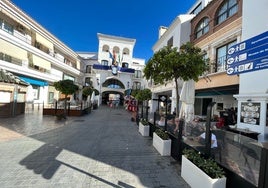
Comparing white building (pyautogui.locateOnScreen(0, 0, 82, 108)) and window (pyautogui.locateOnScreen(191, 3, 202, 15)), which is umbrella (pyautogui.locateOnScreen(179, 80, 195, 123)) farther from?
white building (pyautogui.locateOnScreen(0, 0, 82, 108))

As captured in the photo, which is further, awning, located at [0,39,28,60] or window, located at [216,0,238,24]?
awning, located at [0,39,28,60]

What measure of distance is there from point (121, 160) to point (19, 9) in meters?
21.7

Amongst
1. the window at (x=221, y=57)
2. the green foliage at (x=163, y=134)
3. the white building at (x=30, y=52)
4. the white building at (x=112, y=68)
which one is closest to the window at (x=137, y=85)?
the white building at (x=112, y=68)

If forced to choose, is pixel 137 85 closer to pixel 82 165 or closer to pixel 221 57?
pixel 221 57

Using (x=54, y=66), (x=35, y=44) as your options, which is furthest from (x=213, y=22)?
(x=54, y=66)

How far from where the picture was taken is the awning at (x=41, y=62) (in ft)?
78.1

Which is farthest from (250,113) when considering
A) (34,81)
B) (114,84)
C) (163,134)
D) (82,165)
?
(114,84)

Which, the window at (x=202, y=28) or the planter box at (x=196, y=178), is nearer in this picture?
the planter box at (x=196, y=178)

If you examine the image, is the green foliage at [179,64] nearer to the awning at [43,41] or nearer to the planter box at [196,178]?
the planter box at [196,178]

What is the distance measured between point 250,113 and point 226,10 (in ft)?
28.8

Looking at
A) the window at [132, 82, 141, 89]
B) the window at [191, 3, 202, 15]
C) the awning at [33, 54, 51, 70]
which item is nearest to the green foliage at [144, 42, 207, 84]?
the window at [191, 3, 202, 15]

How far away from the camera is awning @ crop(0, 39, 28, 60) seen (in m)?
18.0

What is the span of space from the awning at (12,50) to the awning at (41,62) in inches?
70.8

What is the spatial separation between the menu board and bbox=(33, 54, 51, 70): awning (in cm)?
2408
